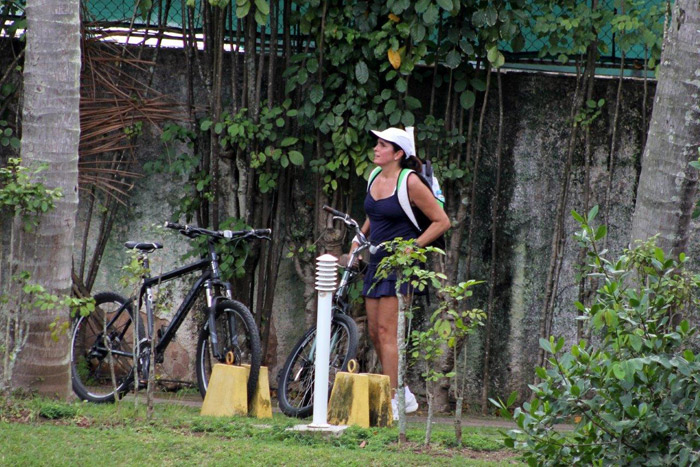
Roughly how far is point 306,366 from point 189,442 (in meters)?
1.93

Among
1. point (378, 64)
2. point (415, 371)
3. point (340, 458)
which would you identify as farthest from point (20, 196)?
point (415, 371)

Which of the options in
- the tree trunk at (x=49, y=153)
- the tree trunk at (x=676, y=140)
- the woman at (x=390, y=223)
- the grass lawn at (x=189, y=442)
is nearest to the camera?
the grass lawn at (x=189, y=442)

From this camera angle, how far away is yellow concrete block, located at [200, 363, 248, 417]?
6004 mm

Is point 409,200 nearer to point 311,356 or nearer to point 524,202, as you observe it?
point 311,356

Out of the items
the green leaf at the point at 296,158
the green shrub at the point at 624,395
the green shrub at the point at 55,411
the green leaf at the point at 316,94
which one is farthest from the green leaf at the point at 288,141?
the green shrub at the point at 624,395

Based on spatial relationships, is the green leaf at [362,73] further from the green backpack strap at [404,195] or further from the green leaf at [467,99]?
the green backpack strap at [404,195]

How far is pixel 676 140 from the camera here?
522 centimetres

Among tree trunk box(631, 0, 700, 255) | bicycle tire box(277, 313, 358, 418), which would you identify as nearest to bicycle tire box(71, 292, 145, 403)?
bicycle tire box(277, 313, 358, 418)

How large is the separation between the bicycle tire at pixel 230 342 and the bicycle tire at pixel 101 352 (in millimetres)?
445

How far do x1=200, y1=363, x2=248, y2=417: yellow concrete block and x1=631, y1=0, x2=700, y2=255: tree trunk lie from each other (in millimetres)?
2500

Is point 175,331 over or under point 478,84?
under

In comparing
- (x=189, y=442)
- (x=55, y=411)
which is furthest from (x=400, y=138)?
(x=55, y=411)

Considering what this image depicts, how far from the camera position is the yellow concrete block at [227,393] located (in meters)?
6.00

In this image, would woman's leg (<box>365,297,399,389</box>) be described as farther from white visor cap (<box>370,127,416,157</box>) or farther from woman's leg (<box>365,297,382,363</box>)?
white visor cap (<box>370,127,416,157</box>)
